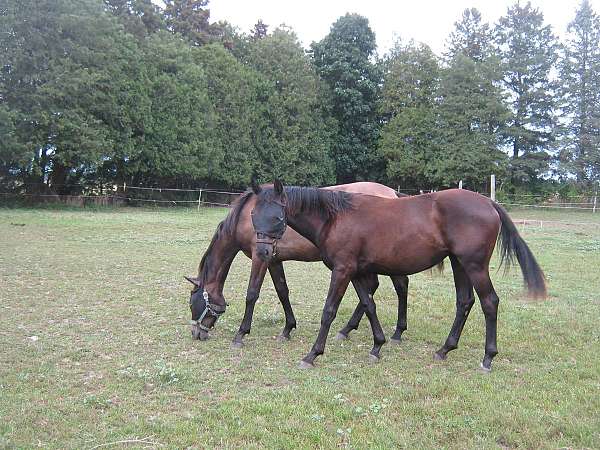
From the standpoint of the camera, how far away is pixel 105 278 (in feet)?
31.0

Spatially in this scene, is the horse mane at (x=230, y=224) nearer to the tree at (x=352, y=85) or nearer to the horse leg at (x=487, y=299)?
the horse leg at (x=487, y=299)

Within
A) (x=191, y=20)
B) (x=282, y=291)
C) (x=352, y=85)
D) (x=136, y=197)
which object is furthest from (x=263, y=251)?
(x=191, y=20)

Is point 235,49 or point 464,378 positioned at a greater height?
point 235,49

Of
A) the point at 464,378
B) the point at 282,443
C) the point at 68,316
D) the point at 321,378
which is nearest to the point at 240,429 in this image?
the point at 282,443

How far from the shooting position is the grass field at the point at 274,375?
11.5ft

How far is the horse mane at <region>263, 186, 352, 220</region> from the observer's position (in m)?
5.24

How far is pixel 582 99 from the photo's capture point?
122ft

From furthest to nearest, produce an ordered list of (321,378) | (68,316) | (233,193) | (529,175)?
(529,175) < (233,193) < (68,316) < (321,378)

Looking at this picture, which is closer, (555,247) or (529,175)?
(555,247)

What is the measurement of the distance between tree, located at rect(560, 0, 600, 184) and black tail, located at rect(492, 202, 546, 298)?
36.3 meters

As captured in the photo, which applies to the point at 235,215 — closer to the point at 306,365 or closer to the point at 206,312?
the point at 206,312

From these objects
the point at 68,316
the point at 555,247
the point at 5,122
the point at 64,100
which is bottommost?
the point at 68,316

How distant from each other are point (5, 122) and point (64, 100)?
3.64 m

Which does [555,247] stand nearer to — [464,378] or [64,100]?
[464,378]
